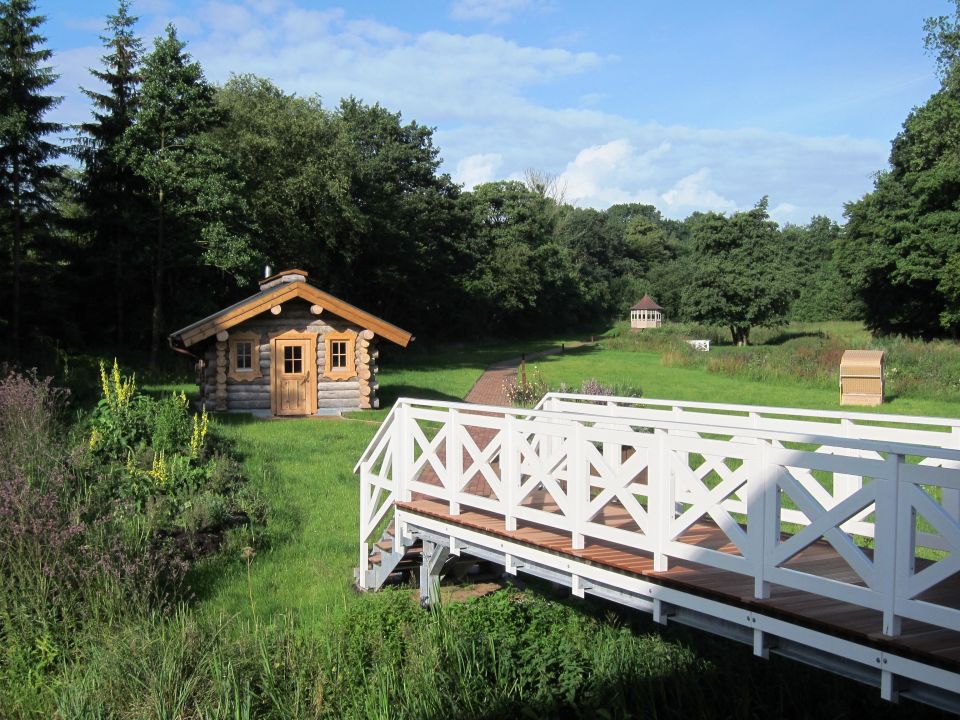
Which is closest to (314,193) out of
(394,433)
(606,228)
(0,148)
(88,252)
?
(88,252)

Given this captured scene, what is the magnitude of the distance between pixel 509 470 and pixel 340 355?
17.2 m

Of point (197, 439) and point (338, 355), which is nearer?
point (197, 439)

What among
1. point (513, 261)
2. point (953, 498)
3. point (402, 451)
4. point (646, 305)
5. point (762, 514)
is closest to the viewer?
point (762, 514)

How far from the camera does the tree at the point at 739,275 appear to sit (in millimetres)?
55406

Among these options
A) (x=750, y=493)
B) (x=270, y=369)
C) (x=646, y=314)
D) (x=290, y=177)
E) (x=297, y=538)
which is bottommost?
(x=297, y=538)

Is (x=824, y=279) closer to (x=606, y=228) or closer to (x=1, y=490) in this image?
(x=606, y=228)

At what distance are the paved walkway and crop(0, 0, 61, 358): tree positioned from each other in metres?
14.4

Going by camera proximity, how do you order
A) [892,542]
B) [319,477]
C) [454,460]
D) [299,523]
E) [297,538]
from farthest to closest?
[319,477]
[299,523]
[297,538]
[454,460]
[892,542]

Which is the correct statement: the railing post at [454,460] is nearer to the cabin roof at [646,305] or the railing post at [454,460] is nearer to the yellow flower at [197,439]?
the yellow flower at [197,439]

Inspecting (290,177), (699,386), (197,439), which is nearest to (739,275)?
(699,386)

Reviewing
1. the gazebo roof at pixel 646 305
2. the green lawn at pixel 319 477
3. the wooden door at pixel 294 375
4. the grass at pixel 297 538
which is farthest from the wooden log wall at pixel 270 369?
the gazebo roof at pixel 646 305

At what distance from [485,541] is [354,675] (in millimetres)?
1514

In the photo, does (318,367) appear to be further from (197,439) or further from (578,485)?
(578,485)

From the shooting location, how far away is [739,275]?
56.0 metres
